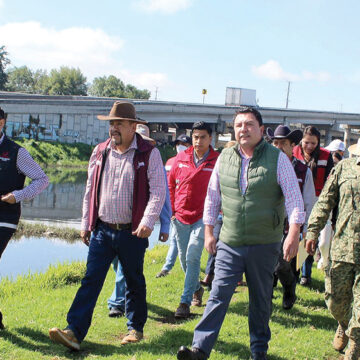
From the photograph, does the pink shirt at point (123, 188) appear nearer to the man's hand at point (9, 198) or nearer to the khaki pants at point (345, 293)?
the man's hand at point (9, 198)

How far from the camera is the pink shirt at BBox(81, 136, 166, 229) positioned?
537 centimetres

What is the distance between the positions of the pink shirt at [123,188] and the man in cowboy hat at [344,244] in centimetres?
153

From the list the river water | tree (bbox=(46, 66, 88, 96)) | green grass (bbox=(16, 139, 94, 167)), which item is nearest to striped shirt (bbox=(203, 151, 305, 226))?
the river water

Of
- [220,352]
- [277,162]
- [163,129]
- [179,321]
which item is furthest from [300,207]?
[163,129]

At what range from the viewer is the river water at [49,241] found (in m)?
11.9

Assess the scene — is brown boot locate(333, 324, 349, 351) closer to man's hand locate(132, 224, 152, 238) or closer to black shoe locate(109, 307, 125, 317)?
man's hand locate(132, 224, 152, 238)

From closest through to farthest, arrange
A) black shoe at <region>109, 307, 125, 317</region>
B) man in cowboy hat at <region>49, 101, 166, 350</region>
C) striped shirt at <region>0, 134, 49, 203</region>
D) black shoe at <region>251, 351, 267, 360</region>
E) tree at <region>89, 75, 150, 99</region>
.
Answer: black shoe at <region>251, 351, 267, 360</region> → man in cowboy hat at <region>49, 101, 166, 350</region> → striped shirt at <region>0, 134, 49, 203</region> → black shoe at <region>109, 307, 125, 317</region> → tree at <region>89, 75, 150, 99</region>

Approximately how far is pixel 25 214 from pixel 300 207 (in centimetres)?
1665

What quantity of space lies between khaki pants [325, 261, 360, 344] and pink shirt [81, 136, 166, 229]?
1754 millimetres

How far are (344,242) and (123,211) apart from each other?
83.6 inches

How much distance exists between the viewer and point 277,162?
15.5 feet

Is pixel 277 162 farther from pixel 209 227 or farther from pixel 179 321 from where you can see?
pixel 179 321

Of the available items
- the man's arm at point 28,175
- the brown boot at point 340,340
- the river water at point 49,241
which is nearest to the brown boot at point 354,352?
the brown boot at point 340,340

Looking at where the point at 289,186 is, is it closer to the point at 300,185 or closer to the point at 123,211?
the point at 123,211
